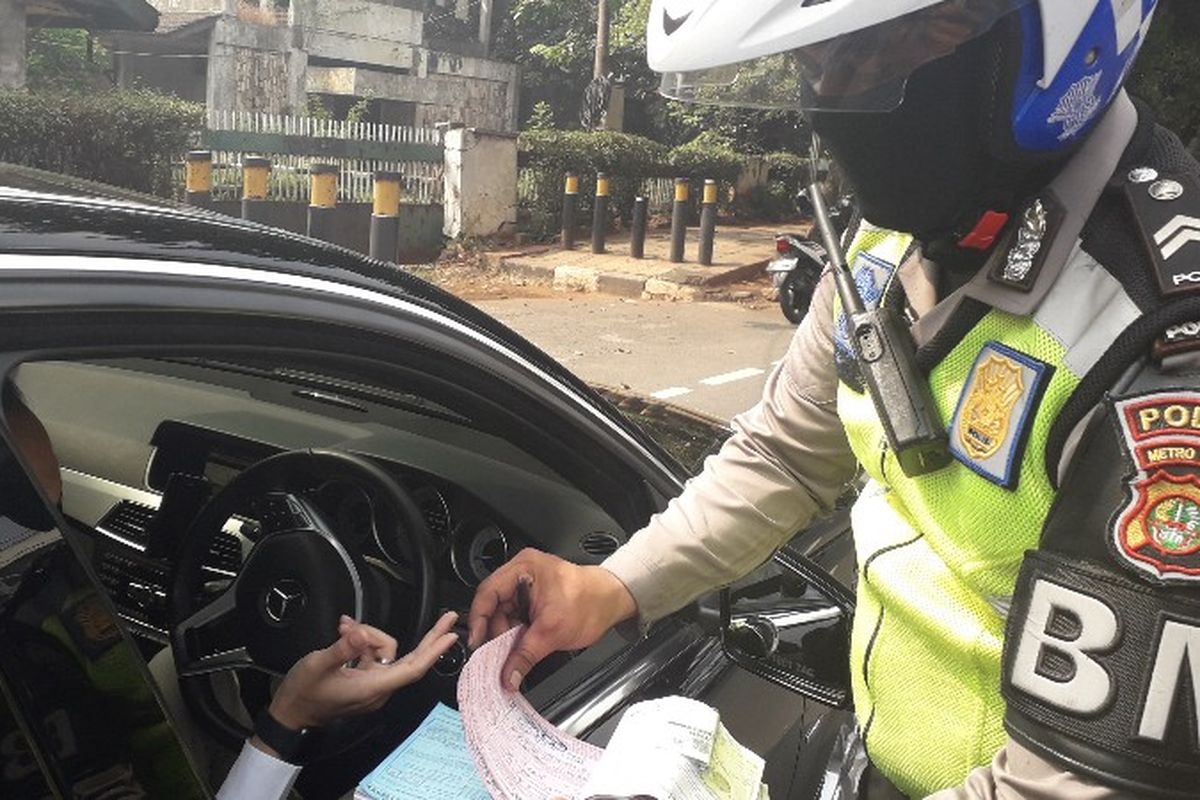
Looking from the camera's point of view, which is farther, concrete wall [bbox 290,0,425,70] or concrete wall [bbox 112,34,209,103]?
concrete wall [bbox 112,34,209,103]

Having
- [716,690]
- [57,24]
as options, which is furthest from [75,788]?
[57,24]

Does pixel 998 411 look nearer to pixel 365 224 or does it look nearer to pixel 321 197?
pixel 321 197

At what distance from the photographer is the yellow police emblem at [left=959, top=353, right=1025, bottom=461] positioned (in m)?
1.11

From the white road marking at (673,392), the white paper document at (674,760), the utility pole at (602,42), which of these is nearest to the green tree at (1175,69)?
the white road marking at (673,392)

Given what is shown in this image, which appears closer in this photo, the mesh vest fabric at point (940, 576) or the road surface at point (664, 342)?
the mesh vest fabric at point (940, 576)

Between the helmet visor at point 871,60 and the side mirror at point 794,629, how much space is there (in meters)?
0.87

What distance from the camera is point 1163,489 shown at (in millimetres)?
954

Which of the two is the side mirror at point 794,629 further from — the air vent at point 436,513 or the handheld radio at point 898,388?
the handheld radio at point 898,388

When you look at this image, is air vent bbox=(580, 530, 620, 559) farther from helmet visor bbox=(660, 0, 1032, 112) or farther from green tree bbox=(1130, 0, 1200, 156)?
green tree bbox=(1130, 0, 1200, 156)

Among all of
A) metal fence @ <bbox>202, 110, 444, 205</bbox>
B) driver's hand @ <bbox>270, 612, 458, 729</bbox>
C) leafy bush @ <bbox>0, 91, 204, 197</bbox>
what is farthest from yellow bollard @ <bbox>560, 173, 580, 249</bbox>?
driver's hand @ <bbox>270, 612, 458, 729</bbox>

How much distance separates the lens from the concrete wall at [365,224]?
1171 cm

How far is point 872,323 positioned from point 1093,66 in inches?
12.6

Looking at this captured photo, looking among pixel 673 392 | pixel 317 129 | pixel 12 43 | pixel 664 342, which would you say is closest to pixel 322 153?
pixel 317 129

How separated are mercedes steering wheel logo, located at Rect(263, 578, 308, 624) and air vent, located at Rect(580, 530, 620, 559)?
0.47 meters
